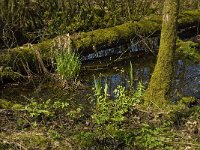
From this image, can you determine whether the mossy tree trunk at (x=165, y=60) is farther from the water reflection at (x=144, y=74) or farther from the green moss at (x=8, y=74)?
the green moss at (x=8, y=74)

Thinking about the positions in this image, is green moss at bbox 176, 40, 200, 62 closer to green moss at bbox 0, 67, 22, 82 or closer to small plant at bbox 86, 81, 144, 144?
small plant at bbox 86, 81, 144, 144

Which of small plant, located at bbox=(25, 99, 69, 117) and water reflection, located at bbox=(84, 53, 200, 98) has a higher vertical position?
small plant, located at bbox=(25, 99, 69, 117)

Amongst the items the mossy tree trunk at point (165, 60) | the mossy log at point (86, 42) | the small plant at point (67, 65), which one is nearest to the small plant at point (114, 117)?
the mossy tree trunk at point (165, 60)

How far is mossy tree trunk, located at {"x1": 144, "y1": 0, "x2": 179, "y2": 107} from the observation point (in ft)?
21.1

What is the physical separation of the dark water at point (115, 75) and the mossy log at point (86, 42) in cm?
35

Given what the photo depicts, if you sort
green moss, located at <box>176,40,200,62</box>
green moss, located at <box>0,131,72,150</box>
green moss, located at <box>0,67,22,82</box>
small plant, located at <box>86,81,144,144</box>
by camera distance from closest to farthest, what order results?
green moss, located at <box>0,131,72,150</box>
small plant, located at <box>86,81,144,144</box>
green moss, located at <box>0,67,22,82</box>
green moss, located at <box>176,40,200,62</box>

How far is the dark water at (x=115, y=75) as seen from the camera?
27.8 ft

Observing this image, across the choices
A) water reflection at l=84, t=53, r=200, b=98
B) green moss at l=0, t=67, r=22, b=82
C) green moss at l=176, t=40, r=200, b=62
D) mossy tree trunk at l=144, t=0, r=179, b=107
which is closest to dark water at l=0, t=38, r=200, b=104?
water reflection at l=84, t=53, r=200, b=98

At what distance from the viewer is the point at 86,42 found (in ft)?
34.0

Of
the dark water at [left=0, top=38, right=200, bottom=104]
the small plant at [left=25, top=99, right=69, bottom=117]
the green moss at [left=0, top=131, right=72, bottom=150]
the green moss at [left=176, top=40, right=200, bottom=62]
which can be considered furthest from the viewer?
the green moss at [left=176, top=40, right=200, bottom=62]

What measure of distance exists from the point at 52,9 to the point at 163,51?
242 inches

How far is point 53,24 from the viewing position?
11781mm

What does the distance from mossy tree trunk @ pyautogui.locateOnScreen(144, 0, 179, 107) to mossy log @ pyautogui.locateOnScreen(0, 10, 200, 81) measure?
3117 millimetres

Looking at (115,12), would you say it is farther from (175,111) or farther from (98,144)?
(98,144)
